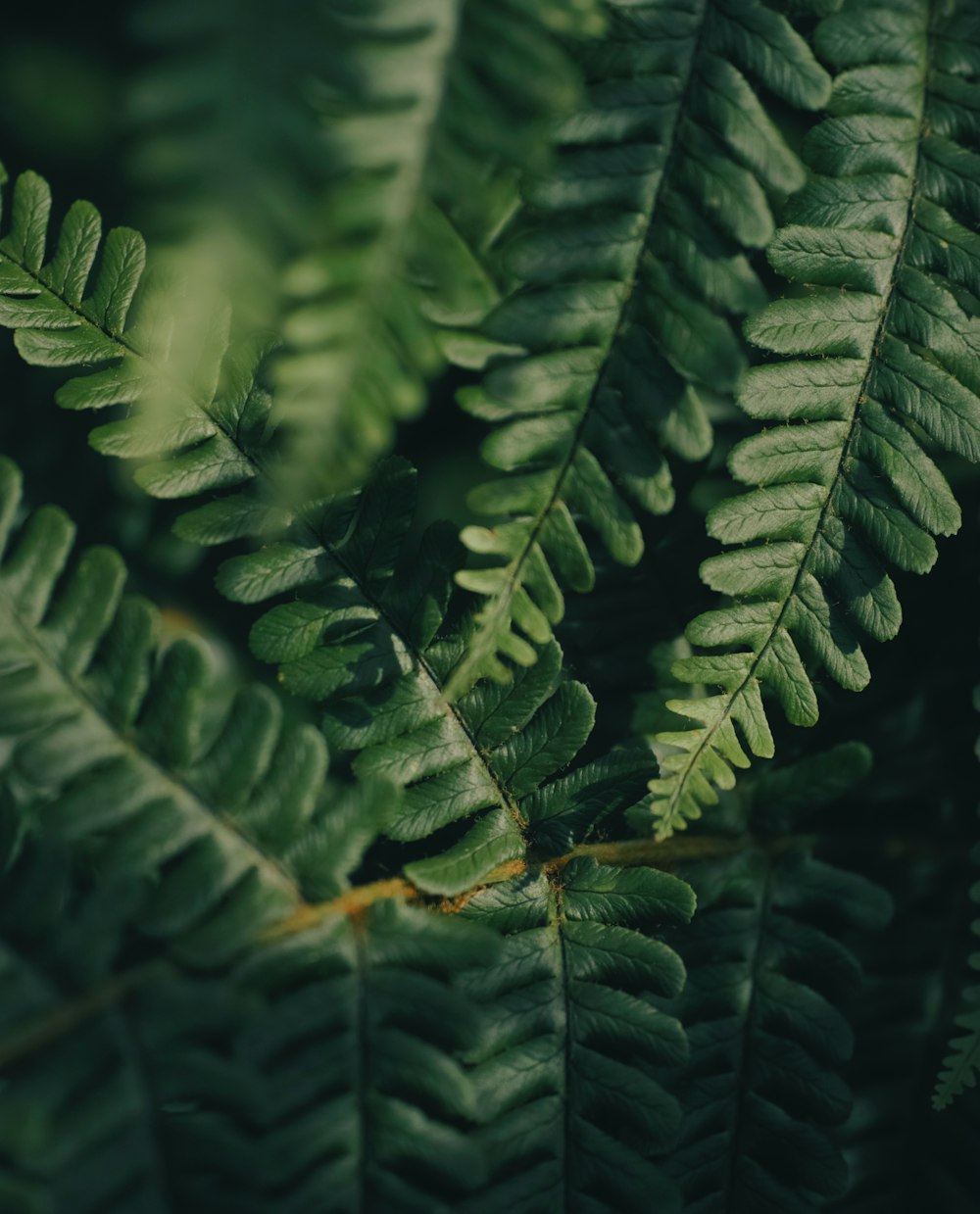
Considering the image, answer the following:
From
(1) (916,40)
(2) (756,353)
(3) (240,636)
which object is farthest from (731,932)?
(1) (916,40)

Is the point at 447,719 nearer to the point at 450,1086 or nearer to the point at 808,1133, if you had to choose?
the point at 450,1086

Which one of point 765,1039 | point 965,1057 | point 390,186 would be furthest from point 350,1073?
point 390,186

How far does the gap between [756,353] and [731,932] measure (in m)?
0.71

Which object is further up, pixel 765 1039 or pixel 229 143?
pixel 229 143

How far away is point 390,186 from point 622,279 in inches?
12.5

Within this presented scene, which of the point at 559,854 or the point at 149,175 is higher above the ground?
the point at 149,175

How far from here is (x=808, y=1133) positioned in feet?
3.68

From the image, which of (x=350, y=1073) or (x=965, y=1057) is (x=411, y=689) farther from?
(x=965, y=1057)

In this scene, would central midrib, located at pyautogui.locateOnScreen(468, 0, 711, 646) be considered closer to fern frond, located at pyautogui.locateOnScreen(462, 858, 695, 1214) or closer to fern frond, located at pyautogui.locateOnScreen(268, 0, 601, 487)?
fern frond, located at pyautogui.locateOnScreen(268, 0, 601, 487)

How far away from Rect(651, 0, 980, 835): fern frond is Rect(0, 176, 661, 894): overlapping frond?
19 centimetres

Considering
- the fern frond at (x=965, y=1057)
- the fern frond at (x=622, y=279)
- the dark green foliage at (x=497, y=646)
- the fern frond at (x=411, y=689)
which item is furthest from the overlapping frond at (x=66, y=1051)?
the fern frond at (x=965, y=1057)

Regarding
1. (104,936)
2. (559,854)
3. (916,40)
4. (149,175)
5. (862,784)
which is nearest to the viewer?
(149,175)

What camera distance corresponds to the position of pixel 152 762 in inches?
37.3

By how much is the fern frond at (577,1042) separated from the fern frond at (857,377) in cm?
15
